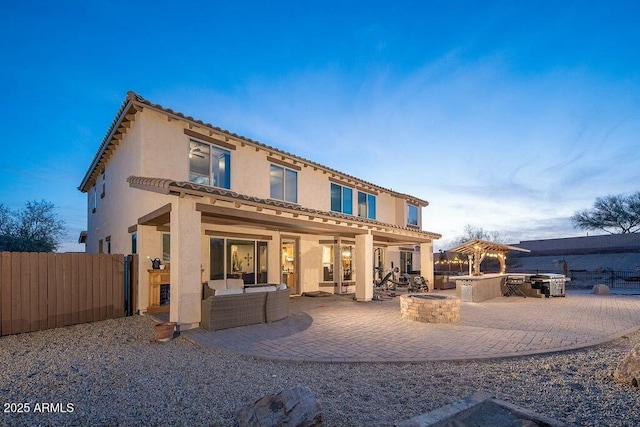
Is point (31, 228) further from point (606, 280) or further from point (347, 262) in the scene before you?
point (606, 280)

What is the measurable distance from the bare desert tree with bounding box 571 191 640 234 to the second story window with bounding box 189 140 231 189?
46.5 m

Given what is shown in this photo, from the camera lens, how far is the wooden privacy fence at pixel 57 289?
26.5ft

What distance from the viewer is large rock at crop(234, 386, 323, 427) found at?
116 inches

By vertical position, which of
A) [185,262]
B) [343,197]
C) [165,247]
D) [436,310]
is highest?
[343,197]

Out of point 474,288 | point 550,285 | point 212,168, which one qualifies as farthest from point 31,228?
point 550,285

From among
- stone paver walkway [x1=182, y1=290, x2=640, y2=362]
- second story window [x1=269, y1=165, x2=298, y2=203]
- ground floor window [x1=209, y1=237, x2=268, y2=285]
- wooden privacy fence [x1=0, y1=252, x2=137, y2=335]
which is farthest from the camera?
second story window [x1=269, y1=165, x2=298, y2=203]

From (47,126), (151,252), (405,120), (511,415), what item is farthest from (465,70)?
(47,126)

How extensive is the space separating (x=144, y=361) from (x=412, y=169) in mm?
20841

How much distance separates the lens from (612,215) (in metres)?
38.9

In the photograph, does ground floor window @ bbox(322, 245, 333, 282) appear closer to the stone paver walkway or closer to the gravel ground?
the stone paver walkway

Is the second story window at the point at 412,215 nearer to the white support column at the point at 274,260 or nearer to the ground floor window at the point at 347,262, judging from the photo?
the ground floor window at the point at 347,262

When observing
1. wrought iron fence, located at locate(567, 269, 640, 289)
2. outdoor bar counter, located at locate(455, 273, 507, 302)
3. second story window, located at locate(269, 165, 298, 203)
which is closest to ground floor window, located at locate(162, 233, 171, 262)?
second story window, located at locate(269, 165, 298, 203)

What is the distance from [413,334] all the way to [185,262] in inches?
221

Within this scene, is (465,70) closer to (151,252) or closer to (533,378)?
(533,378)
